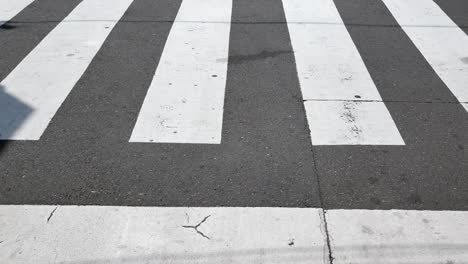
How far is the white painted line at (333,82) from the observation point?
15.8 ft

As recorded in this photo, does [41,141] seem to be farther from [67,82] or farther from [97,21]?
[97,21]

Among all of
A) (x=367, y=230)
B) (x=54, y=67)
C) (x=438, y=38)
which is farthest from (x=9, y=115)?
(x=438, y=38)

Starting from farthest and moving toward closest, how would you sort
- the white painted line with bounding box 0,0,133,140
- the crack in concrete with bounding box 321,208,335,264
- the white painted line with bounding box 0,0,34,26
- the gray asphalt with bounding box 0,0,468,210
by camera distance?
the white painted line with bounding box 0,0,34,26, the white painted line with bounding box 0,0,133,140, the gray asphalt with bounding box 0,0,468,210, the crack in concrete with bounding box 321,208,335,264

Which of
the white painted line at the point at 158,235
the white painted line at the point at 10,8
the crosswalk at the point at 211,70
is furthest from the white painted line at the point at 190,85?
the white painted line at the point at 10,8

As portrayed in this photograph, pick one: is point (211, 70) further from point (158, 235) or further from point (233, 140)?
point (158, 235)

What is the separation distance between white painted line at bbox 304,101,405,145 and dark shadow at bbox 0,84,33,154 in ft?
9.18

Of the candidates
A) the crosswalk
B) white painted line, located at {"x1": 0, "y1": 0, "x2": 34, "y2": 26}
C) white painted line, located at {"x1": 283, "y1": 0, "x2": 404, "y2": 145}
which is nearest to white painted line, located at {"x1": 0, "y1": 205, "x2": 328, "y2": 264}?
the crosswalk

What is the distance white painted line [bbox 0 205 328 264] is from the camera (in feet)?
11.2

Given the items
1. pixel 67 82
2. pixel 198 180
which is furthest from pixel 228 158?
pixel 67 82

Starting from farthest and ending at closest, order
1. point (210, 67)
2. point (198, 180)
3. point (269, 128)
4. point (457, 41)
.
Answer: point (457, 41) → point (210, 67) → point (269, 128) → point (198, 180)

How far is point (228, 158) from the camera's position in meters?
4.46

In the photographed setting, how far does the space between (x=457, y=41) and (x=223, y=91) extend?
356 centimetres

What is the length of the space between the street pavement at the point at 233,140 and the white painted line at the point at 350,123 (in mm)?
19

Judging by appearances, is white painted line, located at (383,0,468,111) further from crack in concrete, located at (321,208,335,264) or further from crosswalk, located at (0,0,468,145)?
crack in concrete, located at (321,208,335,264)
